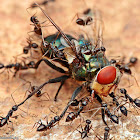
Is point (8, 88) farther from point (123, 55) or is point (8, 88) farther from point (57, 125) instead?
point (123, 55)

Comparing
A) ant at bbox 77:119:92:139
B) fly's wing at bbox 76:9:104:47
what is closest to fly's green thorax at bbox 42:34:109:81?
fly's wing at bbox 76:9:104:47

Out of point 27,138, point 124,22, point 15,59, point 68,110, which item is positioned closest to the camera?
point 27,138

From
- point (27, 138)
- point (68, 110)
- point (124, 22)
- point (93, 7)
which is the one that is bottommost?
point (27, 138)

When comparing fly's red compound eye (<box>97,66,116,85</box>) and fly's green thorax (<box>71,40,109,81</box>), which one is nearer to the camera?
fly's red compound eye (<box>97,66,116,85</box>)

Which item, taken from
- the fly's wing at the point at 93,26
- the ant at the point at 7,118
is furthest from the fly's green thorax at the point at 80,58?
the ant at the point at 7,118

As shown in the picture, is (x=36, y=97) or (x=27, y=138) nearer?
(x=27, y=138)

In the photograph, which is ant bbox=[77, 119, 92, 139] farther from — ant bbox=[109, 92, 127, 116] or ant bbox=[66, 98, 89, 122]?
ant bbox=[109, 92, 127, 116]

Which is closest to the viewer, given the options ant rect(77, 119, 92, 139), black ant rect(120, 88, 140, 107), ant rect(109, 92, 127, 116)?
ant rect(77, 119, 92, 139)

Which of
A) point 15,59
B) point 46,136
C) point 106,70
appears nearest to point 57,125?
point 46,136
